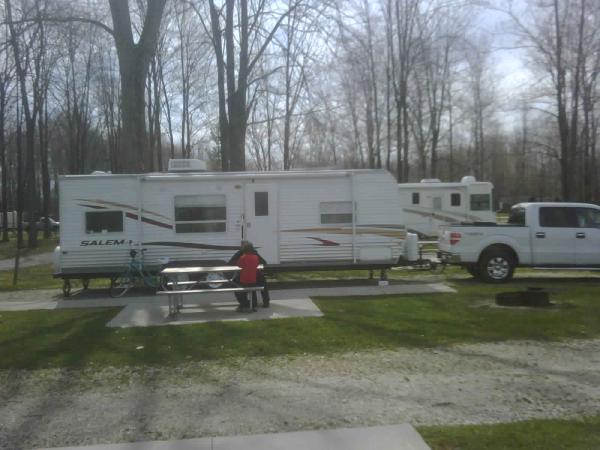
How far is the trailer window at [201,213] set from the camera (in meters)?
13.7

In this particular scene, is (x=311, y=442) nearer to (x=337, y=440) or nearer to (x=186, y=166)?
(x=337, y=440)

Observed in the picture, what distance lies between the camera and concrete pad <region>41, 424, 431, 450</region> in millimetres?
4570

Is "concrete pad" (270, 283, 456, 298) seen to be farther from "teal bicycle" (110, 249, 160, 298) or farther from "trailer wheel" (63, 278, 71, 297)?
"trailer wheel" (63, 278, 71, 297)

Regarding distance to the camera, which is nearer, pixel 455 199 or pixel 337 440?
pixel 337 440

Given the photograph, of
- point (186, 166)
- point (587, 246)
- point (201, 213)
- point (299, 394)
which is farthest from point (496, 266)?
point (299, 394)

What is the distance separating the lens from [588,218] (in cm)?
1389

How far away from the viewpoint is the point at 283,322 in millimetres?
9383

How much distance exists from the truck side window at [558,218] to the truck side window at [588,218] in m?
0.12

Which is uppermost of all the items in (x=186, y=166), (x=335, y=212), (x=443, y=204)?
(x=186, y=166)

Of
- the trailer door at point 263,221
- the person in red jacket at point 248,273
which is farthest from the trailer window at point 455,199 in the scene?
the person in red jacket at point 248,273

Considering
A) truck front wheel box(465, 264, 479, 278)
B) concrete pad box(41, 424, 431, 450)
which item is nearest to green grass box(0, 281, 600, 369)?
concrete pad box(41, 424, 431, 450)

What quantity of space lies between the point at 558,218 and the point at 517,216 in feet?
3.14

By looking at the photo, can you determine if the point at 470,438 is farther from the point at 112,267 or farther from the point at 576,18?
the point at 576,18

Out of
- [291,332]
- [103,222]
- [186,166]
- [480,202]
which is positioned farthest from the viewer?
[480,202]
